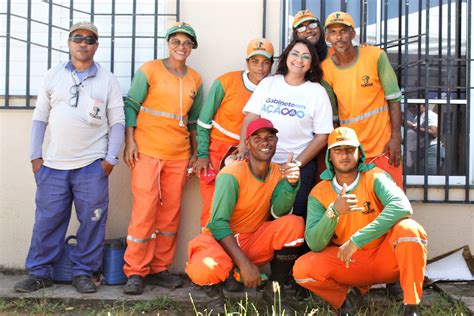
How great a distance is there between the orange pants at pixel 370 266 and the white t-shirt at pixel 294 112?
2.87 feet

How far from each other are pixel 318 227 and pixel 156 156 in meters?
1.64

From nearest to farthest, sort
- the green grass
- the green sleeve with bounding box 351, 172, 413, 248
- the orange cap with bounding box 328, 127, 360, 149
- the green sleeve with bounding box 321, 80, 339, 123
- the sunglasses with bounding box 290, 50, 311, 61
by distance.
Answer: the green sleeve with bounding box 351, 172, 413, 248 → the orange cap with bounding box 328, 127, 360, 149 → the green grass → the sunglasses with bounding box 290, 50, 311, 61 → the green sleeve with bounding box 321, 80, 339, 123

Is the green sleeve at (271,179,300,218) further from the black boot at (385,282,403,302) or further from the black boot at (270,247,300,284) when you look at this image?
the black boot at (385,282,403,302)

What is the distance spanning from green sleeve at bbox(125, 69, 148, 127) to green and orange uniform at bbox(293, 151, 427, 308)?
1.68 meters

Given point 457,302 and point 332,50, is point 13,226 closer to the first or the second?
point 332,50

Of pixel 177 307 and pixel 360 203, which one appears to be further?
pixel 177 307

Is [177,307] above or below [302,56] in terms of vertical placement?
below

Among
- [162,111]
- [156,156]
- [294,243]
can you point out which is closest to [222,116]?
[162,111]

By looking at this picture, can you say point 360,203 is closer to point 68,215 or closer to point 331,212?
point 331,212

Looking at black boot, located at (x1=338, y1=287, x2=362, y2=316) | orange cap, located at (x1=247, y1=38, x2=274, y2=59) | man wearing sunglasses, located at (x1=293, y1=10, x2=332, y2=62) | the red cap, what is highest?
man wearing sunglasses, located at (x1=293, y1=10, x2=332, y2=62)

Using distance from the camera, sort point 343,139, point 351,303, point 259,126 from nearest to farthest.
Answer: point 343,139
point 259,126
point 351,303

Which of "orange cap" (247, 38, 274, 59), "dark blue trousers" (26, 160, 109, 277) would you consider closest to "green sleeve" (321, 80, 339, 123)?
"orange cap" (247, 38, 274, 59)

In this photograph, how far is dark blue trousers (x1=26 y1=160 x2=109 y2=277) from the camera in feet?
16.7

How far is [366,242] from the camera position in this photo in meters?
4.15
